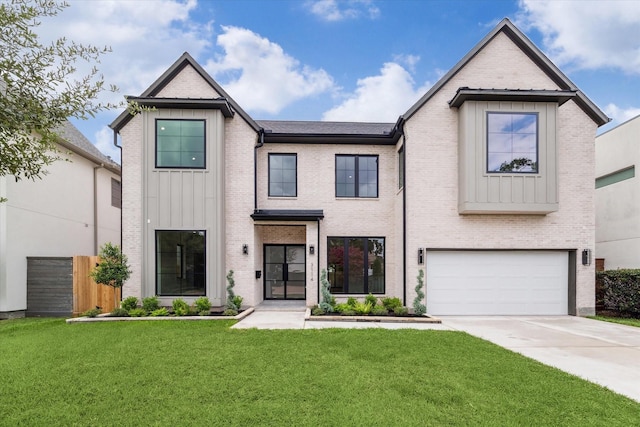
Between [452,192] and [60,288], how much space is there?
13.6 metres

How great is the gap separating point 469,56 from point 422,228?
597 cm

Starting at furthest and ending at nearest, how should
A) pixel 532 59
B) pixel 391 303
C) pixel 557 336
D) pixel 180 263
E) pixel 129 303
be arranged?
pixel 532 59
pixel 180 263
pixel 391 303
pixel 129 303
pixel 557 336

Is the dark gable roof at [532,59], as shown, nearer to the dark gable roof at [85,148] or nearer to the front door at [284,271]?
the front door at [284,271]

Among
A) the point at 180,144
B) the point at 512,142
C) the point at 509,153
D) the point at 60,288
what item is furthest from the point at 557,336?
the point at 60,288

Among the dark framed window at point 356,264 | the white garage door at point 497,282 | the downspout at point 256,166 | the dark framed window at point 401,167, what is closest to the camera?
the white garage door at point 497,282

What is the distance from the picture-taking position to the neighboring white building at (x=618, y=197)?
12992 mm

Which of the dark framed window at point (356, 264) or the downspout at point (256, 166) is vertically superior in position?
the downspout at point (256, 166)

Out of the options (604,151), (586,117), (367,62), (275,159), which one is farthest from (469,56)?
→ (367,62)

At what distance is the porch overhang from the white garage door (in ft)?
13.5

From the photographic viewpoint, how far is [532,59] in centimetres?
1142

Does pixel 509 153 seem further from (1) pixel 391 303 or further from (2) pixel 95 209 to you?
(2) pixel 95 209

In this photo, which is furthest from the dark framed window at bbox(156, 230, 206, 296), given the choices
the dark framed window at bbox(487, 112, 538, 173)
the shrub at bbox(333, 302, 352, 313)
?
the dark framed window at bbox(487, 112, 538, 173)

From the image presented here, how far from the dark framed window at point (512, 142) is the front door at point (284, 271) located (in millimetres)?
7576

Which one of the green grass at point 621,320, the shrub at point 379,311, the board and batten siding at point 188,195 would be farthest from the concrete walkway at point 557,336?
the board and batten siding at point 188,195
